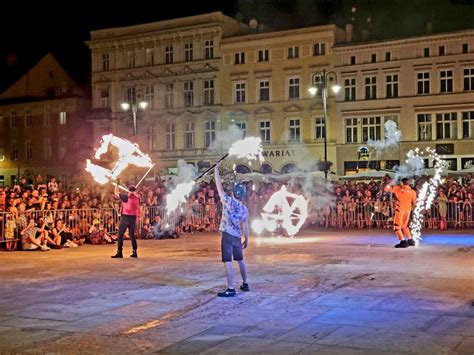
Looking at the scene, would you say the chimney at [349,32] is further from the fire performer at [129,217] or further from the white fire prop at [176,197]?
the fire performer at [129,217]

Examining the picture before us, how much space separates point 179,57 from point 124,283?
141 ft

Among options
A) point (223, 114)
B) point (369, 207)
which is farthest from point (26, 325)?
point (223, 114)

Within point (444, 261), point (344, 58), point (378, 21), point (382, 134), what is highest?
point (378, 21)

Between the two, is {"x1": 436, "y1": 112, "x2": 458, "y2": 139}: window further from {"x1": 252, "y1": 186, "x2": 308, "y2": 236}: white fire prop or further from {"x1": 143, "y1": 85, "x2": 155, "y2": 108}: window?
{"x1": 252, "y1": 186, "x2": 308, "y2": 236}: white fire prop

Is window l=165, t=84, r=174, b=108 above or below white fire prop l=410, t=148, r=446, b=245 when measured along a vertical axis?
above

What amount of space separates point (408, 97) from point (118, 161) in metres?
30.3

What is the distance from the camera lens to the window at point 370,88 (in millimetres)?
46688

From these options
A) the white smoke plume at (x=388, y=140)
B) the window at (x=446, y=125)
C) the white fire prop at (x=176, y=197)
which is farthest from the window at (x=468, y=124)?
the white fire prop at (x=176, y=197)

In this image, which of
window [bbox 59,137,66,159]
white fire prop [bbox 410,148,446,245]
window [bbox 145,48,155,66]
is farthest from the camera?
window [bbox 59,137,66,159]

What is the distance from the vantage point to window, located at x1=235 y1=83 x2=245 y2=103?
168 feet

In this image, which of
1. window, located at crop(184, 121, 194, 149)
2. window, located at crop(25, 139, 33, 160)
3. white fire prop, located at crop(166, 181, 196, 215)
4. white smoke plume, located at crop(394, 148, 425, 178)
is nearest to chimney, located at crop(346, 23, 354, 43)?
white smoke plume, located at crop(394, 148, 425, 178)

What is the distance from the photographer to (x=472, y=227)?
2341 centimetres

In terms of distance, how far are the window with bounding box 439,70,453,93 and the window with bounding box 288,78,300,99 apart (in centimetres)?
1011

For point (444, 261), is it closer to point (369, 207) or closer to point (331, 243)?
point (331, 243)
